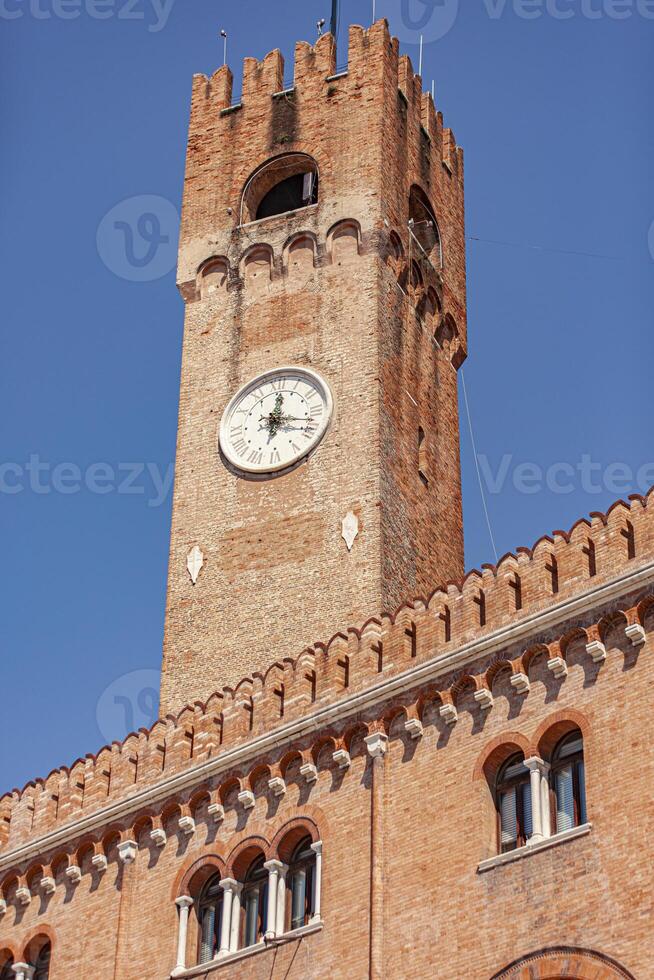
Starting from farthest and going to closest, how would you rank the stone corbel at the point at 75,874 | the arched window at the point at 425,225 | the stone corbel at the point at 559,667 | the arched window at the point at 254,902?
1. the arched window at the point at 425,225
2. the stone corbel at the point at 75,874
3. the arched window at the point at 254,902
4. the stone corbel at the point at 559,667

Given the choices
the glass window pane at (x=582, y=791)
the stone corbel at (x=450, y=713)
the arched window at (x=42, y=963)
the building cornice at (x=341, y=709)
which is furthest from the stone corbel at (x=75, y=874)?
the glass window pane at (x=582, y=791)

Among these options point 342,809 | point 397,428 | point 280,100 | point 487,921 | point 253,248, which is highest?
point 280,100

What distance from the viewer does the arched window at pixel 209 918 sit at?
25328mm

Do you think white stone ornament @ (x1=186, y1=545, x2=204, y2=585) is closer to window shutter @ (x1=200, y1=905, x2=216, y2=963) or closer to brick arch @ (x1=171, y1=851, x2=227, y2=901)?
brick arch @ (x1=171, y1=851, x2=227, y2=901)

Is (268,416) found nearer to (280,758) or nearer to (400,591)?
(400,591)

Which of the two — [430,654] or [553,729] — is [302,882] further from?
[553,729]

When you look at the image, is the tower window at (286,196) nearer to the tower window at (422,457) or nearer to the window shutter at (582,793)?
the tower window at (422,457)

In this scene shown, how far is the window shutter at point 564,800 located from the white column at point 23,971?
8.49m

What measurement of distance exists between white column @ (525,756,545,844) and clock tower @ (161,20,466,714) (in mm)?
6422

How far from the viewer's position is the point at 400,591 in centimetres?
3011

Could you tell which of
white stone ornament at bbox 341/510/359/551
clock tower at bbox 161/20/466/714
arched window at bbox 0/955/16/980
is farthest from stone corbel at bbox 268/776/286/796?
white stone ornament at bbox 341/510/359/551

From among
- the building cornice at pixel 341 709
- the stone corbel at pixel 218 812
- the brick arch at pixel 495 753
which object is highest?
the building cornice at pixel 341 709

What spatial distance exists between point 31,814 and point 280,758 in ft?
16.1

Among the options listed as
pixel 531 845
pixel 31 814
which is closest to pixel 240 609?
pixel 31 814
